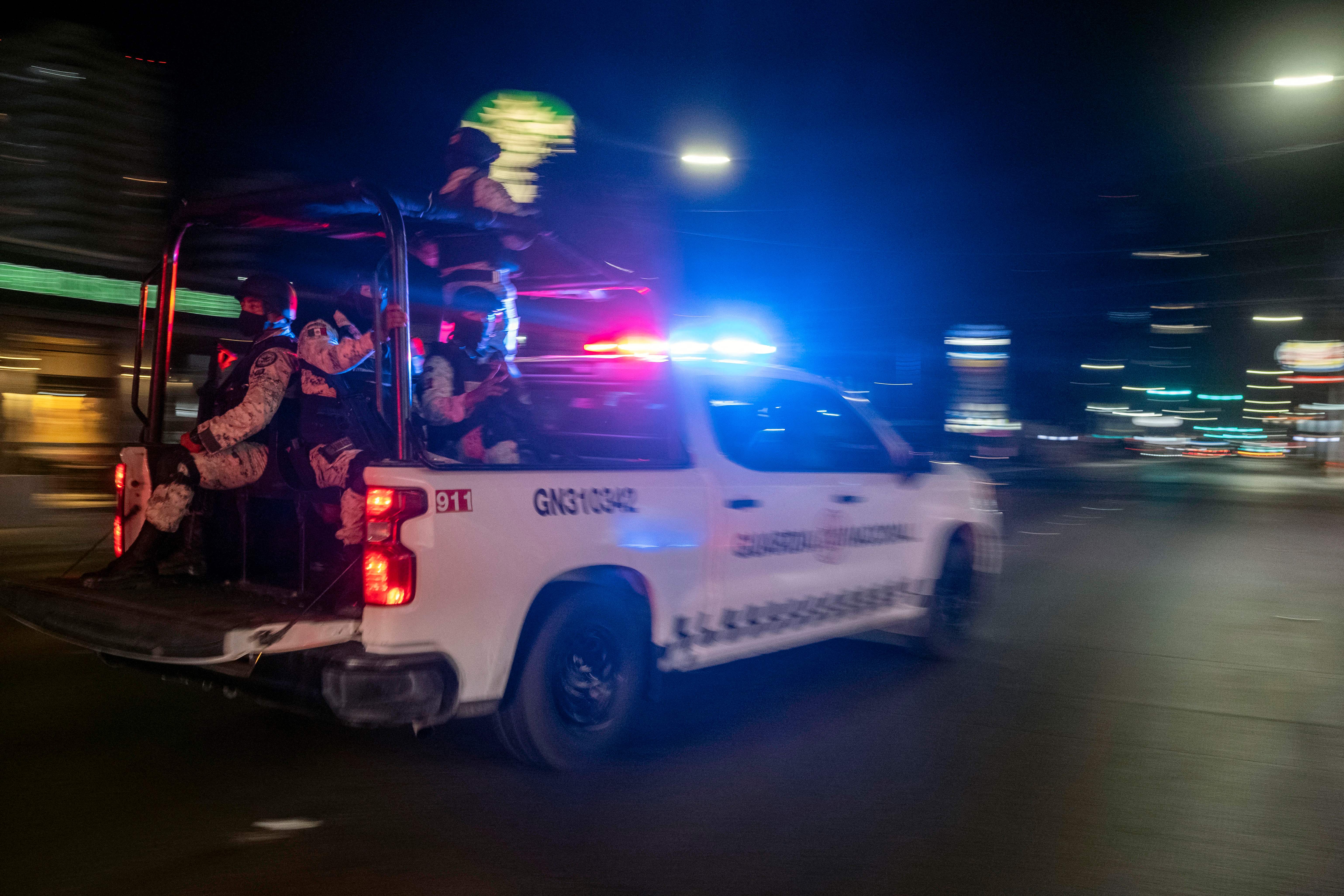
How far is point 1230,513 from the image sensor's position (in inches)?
830

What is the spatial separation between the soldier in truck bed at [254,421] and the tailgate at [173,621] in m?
0.24

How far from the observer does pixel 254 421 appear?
15.2 feet

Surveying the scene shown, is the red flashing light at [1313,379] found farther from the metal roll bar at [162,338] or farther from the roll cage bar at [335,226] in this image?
the metal roll bar at [162,338]

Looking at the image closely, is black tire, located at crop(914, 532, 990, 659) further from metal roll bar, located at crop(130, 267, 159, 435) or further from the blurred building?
the blurred building

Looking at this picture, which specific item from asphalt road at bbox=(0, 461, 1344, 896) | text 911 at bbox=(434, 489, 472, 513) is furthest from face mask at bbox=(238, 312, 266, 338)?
asphalt road at bbox=(0, 461, 1344, 896)

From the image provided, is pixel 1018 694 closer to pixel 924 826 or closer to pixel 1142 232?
pixel 924 826

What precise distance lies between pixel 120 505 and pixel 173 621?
155 centimetres

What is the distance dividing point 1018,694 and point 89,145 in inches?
526

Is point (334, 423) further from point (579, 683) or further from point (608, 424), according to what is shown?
point (579, 683)

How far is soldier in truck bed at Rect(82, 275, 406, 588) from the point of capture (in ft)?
15.2

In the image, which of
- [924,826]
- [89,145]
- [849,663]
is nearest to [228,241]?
[89,145]

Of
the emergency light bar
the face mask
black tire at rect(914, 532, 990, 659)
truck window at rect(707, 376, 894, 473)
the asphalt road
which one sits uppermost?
the face mask

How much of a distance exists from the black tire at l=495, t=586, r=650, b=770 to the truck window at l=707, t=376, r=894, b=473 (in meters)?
1.08

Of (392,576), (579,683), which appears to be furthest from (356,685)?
(579,683)
